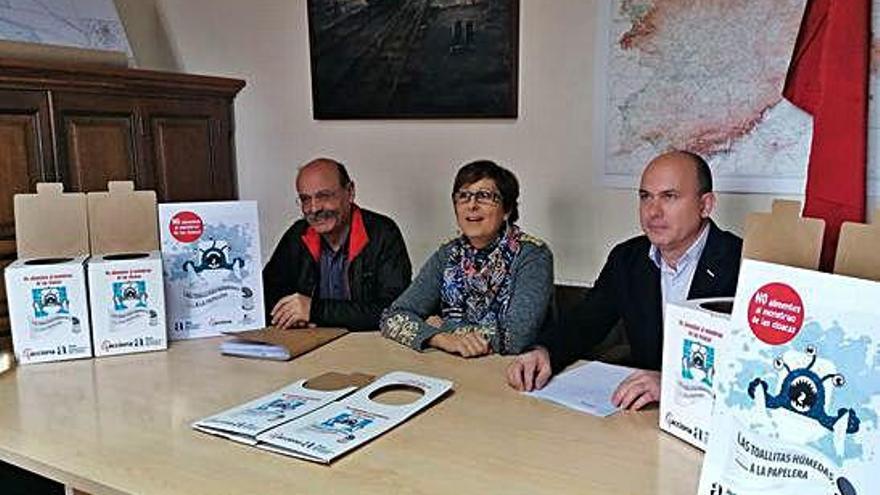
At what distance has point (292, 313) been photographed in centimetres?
212

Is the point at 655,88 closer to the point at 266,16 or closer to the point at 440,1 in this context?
the point at 440,1

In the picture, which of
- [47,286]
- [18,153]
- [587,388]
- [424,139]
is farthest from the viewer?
[424,139]

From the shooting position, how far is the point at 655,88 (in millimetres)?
2473

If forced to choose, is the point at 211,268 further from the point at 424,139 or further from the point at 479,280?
the point at 424,139

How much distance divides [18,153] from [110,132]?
13.4 inches

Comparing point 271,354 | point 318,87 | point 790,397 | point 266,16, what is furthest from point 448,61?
point 790,397

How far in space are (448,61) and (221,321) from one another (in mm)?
1350

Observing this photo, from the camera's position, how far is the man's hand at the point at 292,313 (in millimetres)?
2113

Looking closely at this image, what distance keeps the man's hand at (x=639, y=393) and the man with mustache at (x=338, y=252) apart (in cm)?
98

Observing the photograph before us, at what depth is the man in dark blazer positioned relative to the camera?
1.78m

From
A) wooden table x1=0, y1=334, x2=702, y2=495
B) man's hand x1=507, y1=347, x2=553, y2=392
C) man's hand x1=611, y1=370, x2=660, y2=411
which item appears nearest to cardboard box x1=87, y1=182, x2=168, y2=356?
wooden table x1=0, y1=334, x2=702, y2=495

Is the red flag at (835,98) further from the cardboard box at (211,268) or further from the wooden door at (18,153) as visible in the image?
the wooden door at (18,153)

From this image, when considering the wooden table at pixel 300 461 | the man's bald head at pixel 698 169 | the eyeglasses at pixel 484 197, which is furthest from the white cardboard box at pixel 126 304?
the man's bald head at pixel 698 169

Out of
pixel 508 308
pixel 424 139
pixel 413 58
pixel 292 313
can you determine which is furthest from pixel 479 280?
pixel 413 58
